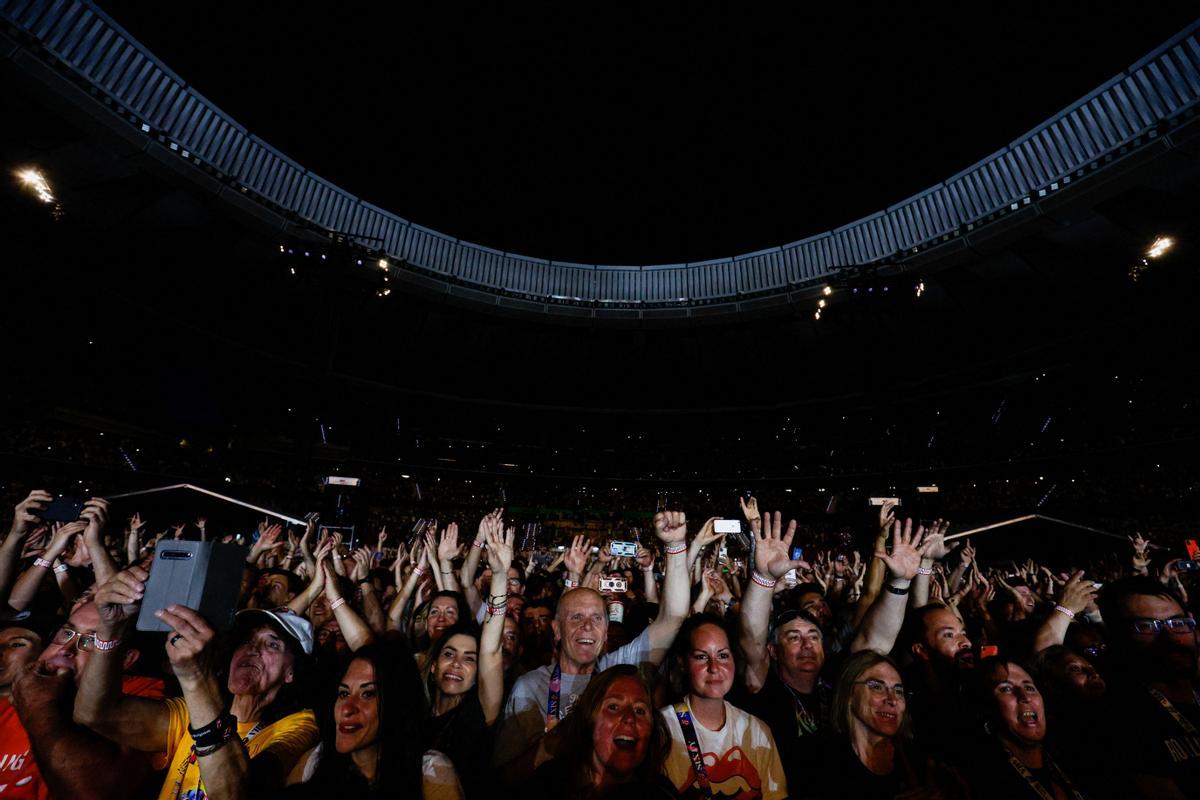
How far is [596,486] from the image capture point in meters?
21.5

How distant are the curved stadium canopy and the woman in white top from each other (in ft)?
31.2

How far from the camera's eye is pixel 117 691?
7.22ft

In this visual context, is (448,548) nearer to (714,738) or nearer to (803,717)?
(714,738)

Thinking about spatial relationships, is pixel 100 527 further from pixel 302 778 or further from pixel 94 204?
pixel 94 204

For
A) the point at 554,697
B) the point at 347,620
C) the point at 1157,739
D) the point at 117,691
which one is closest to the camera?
the point at 117,691

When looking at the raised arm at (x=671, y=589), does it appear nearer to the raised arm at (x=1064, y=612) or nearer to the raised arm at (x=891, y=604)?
the raised arm at (x=891, y=604)

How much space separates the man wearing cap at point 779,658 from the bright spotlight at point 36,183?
1474cm

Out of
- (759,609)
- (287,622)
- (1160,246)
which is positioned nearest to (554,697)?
(759,609)

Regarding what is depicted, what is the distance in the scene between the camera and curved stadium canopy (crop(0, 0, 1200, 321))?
847 centimetres

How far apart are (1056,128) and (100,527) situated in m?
16.0

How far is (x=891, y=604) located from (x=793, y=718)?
106 centimetres

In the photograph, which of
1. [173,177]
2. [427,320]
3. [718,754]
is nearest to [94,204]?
[173,177]

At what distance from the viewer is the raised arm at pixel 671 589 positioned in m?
3.44

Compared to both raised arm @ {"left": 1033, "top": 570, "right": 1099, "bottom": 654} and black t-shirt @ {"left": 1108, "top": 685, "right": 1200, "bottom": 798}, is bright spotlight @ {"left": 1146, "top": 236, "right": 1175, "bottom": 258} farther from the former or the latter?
black t-shirt @ {"left": 1108, "top": 685, "right": 1200, "bottom": 798}
